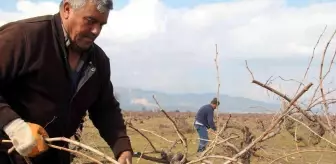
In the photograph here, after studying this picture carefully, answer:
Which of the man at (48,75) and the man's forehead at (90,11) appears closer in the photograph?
the man at (48,75)

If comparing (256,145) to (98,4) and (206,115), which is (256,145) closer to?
(98,4)

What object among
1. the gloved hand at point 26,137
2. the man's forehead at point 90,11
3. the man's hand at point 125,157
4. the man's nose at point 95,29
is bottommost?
the man's hand at point 125,157

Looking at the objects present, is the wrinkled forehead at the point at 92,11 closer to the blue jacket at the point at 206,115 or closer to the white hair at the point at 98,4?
the white hair at the point at 98,4

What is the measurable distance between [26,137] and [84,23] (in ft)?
2.15

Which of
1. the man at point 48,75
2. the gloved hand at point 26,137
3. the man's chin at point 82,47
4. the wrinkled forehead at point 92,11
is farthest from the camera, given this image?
the man's chin at point 82,47

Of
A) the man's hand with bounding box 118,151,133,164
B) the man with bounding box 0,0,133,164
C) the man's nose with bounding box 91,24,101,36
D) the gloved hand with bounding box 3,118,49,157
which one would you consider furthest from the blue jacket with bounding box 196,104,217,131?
the gloved hand with bounding box 3,118,49,157

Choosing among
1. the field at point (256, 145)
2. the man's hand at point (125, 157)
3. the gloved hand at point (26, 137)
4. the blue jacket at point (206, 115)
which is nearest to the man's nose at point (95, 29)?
the gloved hand at point (26, 137)

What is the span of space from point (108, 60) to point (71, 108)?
1.41 feet

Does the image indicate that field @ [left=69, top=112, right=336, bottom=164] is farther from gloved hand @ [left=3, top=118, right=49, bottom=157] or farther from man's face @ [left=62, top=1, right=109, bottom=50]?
gloved hand @ [left=3, top=118, right=49, bottom=157]

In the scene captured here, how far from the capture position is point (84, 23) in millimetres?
2754

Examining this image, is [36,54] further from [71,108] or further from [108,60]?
[108,60]

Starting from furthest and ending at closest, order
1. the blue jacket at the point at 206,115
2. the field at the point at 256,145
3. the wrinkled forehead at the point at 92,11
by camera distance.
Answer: the blue jacket at the point at 206,115
the field at the point at 256,145
the wrinkled forehead at the point at 92,11

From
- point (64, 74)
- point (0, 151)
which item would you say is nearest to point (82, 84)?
point (64, 74)

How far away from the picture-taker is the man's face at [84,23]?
2.74 meters
